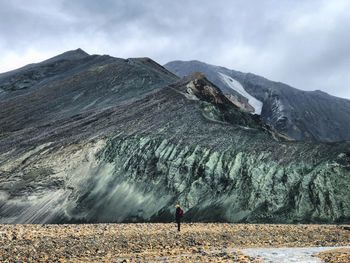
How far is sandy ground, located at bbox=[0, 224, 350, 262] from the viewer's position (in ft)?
63.1

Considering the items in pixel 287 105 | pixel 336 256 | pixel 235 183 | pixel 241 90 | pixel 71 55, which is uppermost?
pixel 241 90

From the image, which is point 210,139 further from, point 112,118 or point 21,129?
point 21,129

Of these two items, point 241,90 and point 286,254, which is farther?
point 241,90

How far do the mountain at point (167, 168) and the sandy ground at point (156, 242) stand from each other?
5874 mm

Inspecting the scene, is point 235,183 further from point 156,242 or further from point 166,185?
point 156,242

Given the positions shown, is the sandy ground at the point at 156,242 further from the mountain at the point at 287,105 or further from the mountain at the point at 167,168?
the mountain at the point at 287,105

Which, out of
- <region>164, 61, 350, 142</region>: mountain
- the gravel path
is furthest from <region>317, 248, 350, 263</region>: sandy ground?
<region>164, 61, 350, 142</region>: mountain

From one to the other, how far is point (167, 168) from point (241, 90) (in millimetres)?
116759

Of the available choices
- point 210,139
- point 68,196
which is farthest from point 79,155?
point 210,139

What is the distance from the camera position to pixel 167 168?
41000 millimetres

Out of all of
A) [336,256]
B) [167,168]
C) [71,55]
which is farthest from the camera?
[71,55]

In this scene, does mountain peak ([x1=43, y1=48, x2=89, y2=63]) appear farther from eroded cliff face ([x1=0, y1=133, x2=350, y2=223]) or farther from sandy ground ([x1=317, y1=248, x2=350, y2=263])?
sandy ground ([x1=317, y1=248, x2=350, y2=263])

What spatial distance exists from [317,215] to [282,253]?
14.9m

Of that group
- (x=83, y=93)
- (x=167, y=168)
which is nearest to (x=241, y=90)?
(x=83, y=93)
